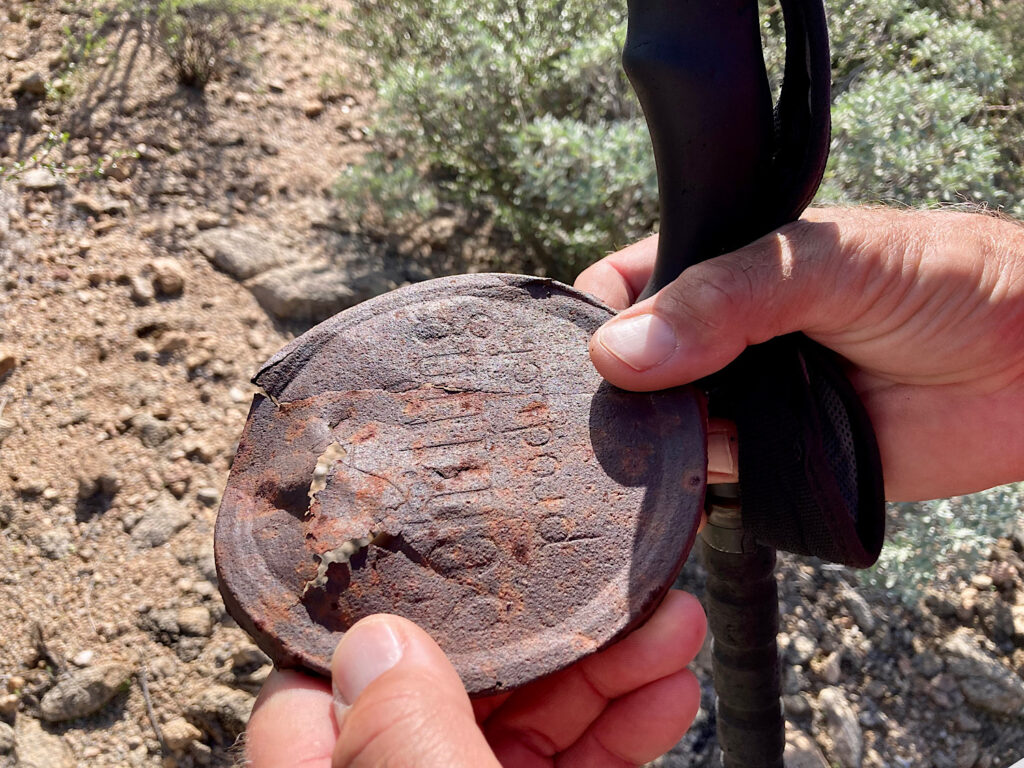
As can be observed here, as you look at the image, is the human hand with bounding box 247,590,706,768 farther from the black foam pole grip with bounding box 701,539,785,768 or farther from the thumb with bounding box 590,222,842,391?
the thumb with bounding box 590,222,842,391

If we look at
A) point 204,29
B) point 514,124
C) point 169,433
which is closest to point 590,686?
point 169,433

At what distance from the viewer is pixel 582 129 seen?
292 cm

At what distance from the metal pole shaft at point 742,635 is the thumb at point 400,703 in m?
0.72

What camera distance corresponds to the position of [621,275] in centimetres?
204

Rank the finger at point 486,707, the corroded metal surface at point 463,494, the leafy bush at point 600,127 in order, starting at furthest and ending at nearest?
the leafy bush at point 600,127 → the finger at point 486,707 → the corroded metal surface at point 463,494

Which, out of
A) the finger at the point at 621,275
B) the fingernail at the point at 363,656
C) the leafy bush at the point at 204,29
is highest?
the leafy bush at the point at 204,29

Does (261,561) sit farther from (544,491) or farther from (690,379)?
(690,379)

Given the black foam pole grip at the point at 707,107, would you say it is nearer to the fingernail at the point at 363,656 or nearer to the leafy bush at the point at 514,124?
the fingernail at the point at 363,656

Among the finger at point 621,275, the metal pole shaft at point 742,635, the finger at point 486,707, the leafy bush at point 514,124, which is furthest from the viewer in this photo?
the leafy bush at point 514,124

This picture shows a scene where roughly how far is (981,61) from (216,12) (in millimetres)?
3117

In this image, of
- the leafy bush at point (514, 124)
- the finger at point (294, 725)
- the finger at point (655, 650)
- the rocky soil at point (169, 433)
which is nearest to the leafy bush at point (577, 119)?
the leafy bush at point (514, 124)

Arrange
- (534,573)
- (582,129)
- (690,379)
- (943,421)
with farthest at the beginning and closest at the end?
1. (582,129)
2. (943,421)
3. (690,379)
4. (534,573)

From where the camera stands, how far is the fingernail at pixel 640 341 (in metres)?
1.35

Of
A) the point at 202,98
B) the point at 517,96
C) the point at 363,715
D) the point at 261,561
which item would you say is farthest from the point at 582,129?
the point at 363,715
